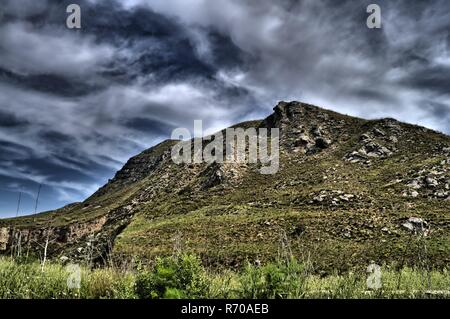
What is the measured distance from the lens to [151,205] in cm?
8838

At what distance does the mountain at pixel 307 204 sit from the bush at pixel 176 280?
15759 mm

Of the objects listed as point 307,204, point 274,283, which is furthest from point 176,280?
point 307,204

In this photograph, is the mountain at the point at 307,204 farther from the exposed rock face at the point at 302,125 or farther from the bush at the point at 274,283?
the bush at the point at 274,283

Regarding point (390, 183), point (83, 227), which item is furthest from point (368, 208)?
point (83, 227)

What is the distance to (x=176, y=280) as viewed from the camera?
7996 millimetres

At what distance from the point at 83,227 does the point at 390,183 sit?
67915 mm

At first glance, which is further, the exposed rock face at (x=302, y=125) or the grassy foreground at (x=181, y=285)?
the exposed rock face at (x=302, y=125)

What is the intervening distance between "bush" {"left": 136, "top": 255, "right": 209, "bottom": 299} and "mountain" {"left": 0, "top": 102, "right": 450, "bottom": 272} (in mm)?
15759

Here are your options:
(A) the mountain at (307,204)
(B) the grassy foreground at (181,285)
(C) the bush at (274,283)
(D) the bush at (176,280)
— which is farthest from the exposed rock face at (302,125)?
(D) the bush at (176,280)

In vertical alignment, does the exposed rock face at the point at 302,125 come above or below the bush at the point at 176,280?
above

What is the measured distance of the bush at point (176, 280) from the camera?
7969 millimetres

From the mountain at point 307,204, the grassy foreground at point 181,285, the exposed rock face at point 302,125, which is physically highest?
the exposed rock face at point 302,125

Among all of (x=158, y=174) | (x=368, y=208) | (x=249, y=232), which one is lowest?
(x=249, y=232)

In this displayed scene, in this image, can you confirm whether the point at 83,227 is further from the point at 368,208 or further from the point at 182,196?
the point at 368,208
